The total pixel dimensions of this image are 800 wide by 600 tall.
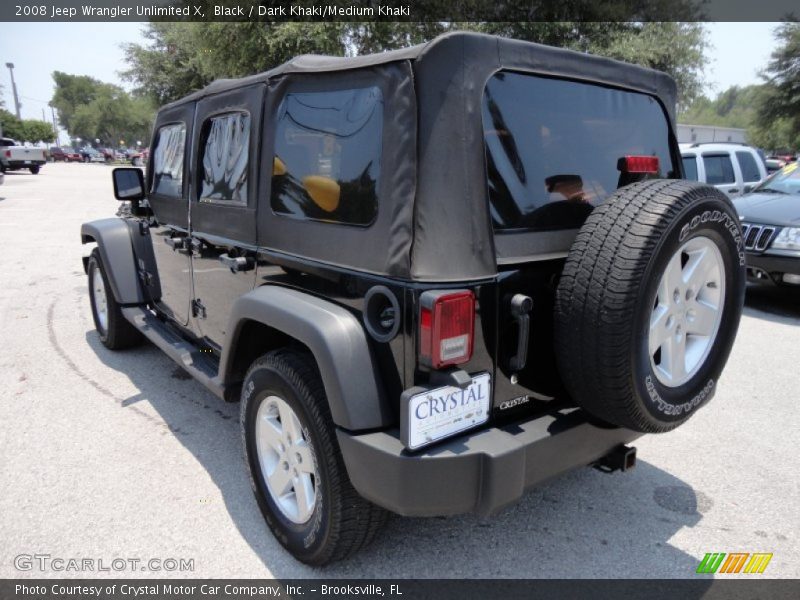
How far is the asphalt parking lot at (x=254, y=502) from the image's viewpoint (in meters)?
2.51

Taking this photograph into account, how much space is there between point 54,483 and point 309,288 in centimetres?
194

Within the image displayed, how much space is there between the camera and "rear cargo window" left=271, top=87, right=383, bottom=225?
2096 millimetres

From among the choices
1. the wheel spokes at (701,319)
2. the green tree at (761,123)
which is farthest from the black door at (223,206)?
the green tree at (761,123)

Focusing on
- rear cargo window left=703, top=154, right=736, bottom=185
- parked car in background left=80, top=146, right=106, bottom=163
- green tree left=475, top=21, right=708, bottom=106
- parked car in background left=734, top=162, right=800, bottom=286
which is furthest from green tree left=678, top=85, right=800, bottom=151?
parked car in background left=80, top=146, right=106, bottom=163

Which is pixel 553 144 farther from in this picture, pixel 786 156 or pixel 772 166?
pixel 786 156

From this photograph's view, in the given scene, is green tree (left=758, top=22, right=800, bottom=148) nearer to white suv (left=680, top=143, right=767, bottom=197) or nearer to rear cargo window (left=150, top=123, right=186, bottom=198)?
white suv (left=680, top=143, right=767, bottom=197)

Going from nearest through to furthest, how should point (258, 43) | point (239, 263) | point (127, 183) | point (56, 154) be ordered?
point (239, 263) < point (127, 183) < point (258, 43) < point (56, 154)

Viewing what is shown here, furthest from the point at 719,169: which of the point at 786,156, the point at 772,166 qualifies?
the point at 786,156

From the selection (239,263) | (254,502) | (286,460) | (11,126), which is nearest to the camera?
(286,460)

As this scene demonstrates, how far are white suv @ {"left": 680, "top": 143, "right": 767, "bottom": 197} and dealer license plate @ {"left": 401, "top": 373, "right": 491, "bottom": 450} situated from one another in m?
9.06

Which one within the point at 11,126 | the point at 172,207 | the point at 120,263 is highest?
the point at 11,126

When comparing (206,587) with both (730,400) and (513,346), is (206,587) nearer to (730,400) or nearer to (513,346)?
(513,346)

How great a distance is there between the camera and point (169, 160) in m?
3.97

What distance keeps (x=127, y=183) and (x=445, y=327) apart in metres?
3.46
